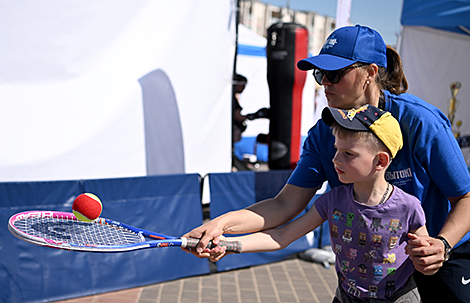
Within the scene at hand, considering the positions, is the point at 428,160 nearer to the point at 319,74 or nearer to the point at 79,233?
the point at 319,74

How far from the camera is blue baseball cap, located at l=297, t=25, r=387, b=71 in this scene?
5.73 feet

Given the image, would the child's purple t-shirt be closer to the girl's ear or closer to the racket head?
the girl's ear

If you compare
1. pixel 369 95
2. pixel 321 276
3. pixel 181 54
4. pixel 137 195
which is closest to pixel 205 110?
pixel 181 54

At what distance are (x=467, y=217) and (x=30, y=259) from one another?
3543 mm

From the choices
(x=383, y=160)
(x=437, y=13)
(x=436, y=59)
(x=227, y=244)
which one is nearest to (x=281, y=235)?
(x=227, y=244)

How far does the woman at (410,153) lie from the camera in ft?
5.57

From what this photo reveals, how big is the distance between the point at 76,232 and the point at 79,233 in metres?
0.02

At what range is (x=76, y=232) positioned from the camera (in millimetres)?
2150

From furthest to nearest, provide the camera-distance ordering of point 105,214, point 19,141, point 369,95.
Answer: point 19,141, point 105,214, point 369,95

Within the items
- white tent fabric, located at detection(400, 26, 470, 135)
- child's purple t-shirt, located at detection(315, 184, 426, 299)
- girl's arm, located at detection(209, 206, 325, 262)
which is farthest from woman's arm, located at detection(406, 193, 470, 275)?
white tent fabric, located at detection(400, 26, 470, 135)

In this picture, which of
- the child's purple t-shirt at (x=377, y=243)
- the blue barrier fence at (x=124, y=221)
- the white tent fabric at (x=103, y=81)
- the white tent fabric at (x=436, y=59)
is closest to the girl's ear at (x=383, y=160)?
the child's purple t-shirt at (x=377, y=243)

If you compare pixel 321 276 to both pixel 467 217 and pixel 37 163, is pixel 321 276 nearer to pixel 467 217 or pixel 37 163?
pixel 467 217

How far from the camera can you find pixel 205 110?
5.57 metres

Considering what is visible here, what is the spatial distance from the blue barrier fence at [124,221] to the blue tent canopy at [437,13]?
14.2ft
